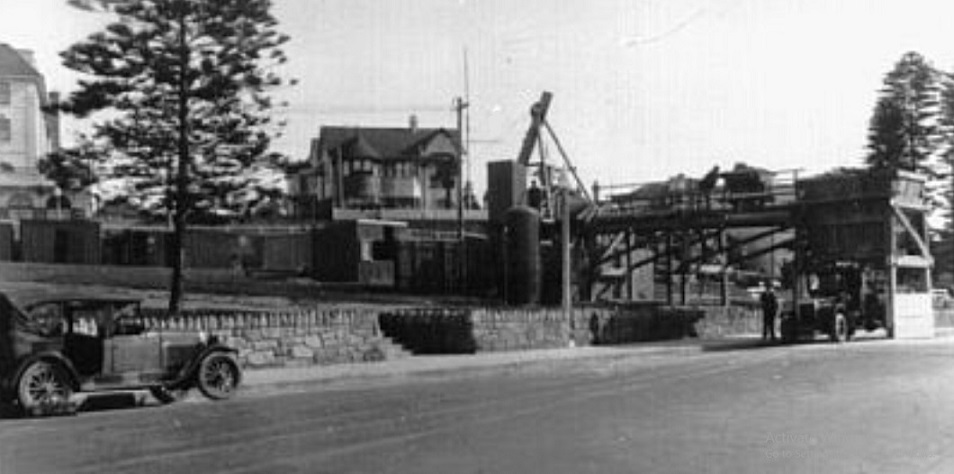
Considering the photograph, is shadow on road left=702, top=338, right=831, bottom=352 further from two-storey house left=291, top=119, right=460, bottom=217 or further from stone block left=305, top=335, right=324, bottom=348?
two-storey house left=291, top=119, right=460, bottom=217

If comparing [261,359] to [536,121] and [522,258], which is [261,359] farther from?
[536,121]

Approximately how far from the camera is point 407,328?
27688 millimetres

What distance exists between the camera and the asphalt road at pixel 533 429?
10211mm

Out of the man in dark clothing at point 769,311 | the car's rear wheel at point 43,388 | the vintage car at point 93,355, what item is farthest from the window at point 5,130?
the man in dark clothing at point 769,311

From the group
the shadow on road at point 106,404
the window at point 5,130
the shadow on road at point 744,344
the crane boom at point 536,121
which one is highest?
the crane boom at point 536,121

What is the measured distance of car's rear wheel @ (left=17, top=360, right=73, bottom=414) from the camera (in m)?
15.0

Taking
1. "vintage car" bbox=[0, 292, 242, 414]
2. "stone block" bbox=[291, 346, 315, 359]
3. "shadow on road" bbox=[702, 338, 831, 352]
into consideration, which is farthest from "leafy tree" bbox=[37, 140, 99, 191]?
"shadow on road" bbox=[702, 338, 831, 352]

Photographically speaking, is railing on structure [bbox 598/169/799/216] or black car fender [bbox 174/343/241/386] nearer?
black car fender [bbox 174/343/241/386]

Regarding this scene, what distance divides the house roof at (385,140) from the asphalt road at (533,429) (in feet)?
242

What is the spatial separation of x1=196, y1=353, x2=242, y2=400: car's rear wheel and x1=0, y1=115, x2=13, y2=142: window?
7.63m

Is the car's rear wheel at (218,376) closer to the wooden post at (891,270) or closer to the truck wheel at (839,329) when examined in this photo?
the truck wheel at (839,329)

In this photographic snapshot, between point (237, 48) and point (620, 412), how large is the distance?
12.2 metres

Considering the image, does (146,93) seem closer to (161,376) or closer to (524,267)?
(161,376)

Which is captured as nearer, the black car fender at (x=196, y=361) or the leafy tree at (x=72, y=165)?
the black car fender at (x=196, y=361)
